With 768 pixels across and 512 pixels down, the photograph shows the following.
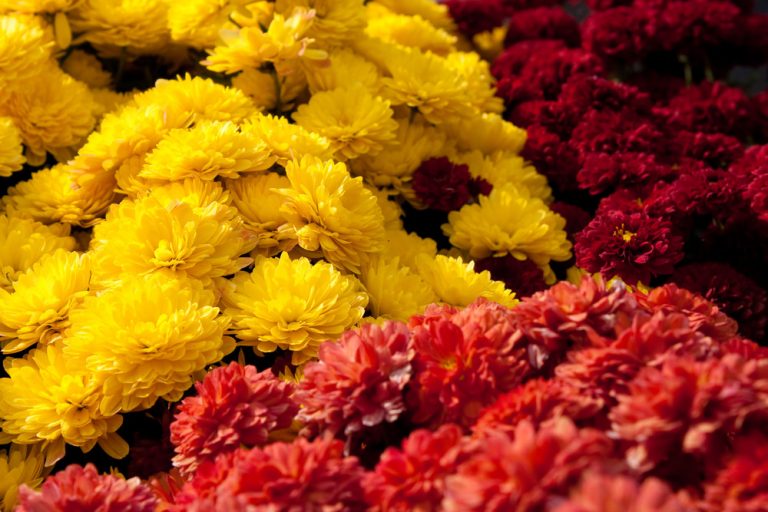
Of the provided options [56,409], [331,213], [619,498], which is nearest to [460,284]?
[331,213]

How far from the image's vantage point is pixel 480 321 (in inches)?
52.9

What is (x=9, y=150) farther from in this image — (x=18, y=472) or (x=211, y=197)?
(x=18, y=472)

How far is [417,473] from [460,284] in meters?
0.86

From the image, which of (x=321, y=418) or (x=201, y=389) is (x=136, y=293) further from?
(x=321, y=418)

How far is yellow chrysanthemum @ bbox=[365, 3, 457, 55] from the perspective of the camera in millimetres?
2771

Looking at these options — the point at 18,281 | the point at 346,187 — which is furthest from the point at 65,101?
the point at 346,187

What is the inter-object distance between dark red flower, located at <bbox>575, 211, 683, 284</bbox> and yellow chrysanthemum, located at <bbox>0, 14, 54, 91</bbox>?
4.50 feet

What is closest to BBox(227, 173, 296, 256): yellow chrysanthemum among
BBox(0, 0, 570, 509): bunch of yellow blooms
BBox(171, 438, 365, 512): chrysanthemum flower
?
BBox(0, 0, 570, 509): bunch of yellow blooms

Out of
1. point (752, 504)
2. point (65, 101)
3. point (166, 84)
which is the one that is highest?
point (752, 504)

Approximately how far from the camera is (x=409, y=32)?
2.80 m

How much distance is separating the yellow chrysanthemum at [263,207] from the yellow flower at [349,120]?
23 cm

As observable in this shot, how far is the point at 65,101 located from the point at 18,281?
63 cm

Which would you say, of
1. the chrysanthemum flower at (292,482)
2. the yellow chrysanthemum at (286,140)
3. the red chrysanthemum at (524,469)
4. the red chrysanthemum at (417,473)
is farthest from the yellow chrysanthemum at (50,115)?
the red chrysanthemum at (524,469)

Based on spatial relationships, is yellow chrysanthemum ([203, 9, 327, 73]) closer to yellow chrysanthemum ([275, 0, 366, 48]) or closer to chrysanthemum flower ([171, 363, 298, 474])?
yellow chrysanthemum ([275, 0, 366, 48])
